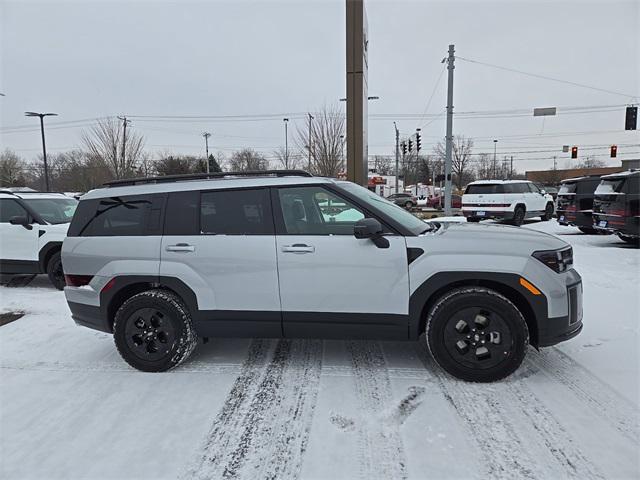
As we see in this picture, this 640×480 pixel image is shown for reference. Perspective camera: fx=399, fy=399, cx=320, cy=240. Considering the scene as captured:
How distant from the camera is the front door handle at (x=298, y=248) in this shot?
3521 millimetres

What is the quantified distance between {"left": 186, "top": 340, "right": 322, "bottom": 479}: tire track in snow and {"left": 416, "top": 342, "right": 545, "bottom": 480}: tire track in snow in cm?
114

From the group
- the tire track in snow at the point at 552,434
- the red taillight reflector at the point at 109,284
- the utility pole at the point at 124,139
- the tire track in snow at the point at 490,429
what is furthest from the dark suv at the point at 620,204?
the utility pole at the point at 124,139

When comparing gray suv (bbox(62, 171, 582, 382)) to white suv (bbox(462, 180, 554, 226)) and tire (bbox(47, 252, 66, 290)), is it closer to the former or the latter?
tire (bbox(47, 252, 66, 290))

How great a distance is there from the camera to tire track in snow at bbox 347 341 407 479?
8.14 feet

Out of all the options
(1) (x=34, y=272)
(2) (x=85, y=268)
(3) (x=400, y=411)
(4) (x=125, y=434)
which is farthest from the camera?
(1) (x=34, y=272)

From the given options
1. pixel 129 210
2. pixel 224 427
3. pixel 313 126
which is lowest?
pixel 224 427

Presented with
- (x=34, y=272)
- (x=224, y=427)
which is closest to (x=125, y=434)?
(x=224, y=427)

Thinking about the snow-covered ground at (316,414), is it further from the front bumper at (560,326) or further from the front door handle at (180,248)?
the front door handle at (180,248)

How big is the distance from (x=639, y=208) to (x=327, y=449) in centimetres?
1024

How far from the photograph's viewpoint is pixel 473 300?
3316mm

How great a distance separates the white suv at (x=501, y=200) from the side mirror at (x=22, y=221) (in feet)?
50.4

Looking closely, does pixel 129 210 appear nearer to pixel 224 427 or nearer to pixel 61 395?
pixel 61 395

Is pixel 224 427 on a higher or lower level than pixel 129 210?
lower

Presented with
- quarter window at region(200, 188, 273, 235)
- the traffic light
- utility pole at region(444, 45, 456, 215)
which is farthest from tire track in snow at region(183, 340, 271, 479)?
the traffic light
